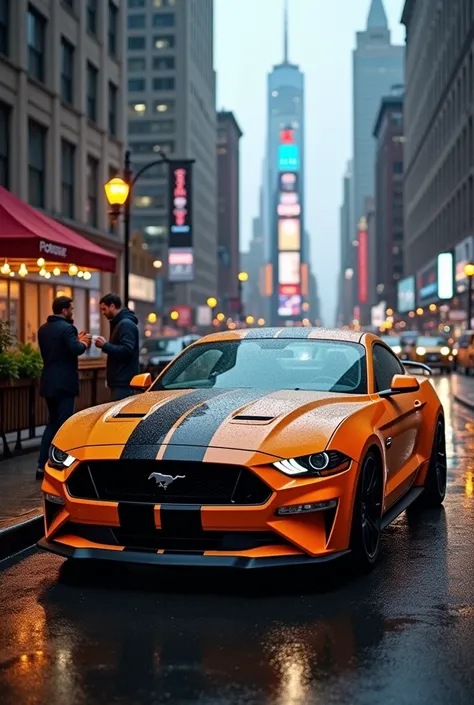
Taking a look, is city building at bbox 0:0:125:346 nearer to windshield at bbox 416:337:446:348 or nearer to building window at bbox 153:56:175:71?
windshield at bbox 416:337:446:348

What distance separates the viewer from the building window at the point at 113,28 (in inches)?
1491

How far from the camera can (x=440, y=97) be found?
86.2 metres

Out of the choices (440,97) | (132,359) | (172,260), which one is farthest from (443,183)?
(132,359)

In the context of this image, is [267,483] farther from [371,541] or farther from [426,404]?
[426,404]

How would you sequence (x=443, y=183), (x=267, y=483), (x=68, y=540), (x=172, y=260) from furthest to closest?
(x=443, y=183) → (x=172, y=260) → (x=68, y=540) → (x=267, y=483)

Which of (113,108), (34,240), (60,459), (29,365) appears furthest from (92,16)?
(60,459)

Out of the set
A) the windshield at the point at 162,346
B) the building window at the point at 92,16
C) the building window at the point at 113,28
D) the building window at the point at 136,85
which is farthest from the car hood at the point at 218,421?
the building window at the point at 136,85

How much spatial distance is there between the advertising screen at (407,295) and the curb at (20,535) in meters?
109

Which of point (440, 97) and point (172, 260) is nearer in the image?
point (172, 260)

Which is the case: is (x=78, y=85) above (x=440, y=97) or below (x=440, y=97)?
below

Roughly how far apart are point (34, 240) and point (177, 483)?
30.1 feet

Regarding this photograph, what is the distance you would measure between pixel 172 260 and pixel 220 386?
67332mm

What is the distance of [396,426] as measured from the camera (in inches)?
281

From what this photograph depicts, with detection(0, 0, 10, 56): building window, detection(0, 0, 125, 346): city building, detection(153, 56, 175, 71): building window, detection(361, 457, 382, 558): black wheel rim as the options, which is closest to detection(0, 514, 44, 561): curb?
detection(361, 457, 382, 558): black wheel rim
